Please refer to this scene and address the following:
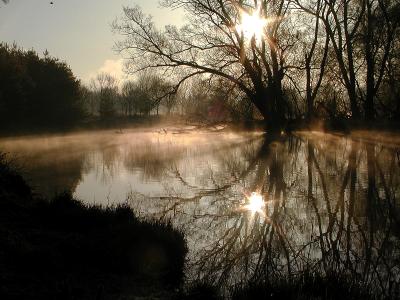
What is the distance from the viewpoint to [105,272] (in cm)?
583

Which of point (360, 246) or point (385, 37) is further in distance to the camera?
point (385, 37)

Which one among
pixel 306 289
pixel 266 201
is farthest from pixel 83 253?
pixel 266 201

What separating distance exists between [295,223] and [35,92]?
41.3m

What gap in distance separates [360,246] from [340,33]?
2656 centimetres

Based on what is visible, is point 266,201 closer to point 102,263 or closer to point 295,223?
point 295,223

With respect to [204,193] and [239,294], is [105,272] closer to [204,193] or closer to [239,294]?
[239,294]

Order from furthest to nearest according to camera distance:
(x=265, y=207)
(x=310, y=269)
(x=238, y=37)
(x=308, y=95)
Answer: (x=308, y=95)
(x=238, y=37)
(x=265, y=207)
(x=310, y=269)

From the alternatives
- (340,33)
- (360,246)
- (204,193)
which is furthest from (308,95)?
(360,246)

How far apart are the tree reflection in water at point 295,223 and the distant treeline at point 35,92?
29.7 m

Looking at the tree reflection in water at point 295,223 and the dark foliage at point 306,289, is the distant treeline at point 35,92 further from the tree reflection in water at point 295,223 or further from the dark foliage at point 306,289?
the dark foliage at point 306,289

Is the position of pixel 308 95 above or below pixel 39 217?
above

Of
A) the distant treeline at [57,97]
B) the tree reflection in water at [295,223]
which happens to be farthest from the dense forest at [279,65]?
the tree reflection in water at [295,223]

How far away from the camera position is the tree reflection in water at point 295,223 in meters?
6.03

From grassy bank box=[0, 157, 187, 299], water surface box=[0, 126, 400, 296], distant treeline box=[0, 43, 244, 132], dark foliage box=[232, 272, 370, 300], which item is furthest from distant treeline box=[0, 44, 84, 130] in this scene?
dark foliage box=[232, 272, 370, 300]
